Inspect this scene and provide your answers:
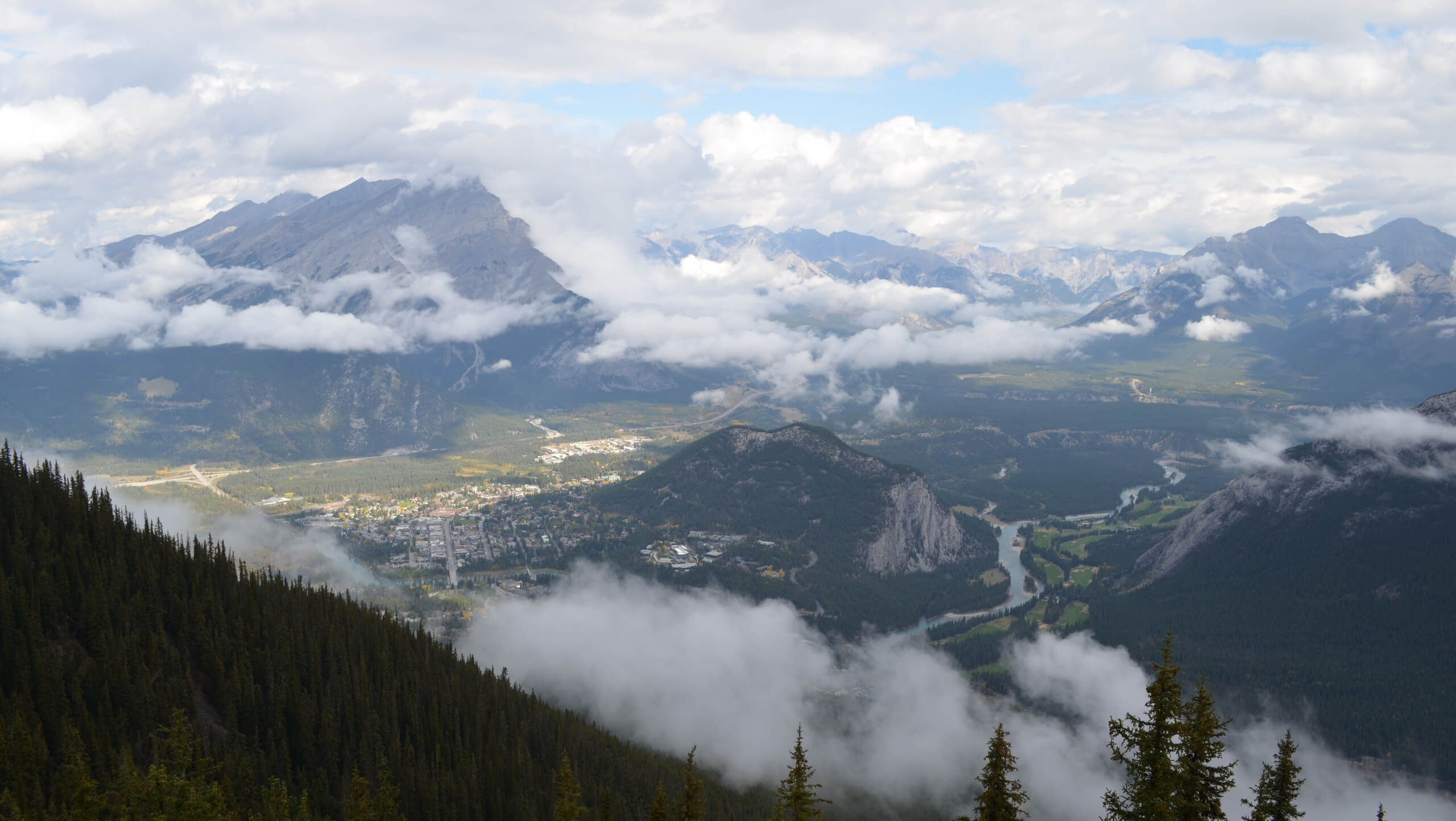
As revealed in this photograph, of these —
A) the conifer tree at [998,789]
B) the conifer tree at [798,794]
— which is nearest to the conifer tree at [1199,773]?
the conifer tree at [998,789]

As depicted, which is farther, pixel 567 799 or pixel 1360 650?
pixel 1360 650

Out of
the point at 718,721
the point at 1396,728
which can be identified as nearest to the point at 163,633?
the point at 718,721

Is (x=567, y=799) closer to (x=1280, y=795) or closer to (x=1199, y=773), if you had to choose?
(x=1199, y=773)

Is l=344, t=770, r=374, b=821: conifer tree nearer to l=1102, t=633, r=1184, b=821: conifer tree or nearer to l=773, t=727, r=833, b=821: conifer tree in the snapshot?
l=773, t=727, r=833, b=821: conifer tree

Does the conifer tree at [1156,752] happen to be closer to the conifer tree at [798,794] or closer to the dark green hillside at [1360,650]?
the conifer tree at [798,794]

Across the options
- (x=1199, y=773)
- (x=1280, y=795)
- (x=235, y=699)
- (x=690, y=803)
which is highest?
(x=1199, y=773)

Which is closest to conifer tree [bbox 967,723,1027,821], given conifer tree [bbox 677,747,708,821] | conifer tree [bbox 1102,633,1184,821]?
conifer tree [bbox 1102,633,1184,821]

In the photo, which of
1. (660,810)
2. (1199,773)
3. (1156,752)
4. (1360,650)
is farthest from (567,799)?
(1360,650)
